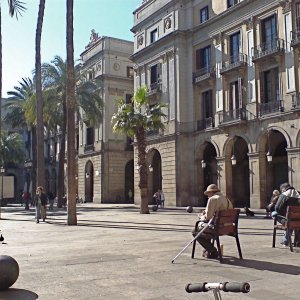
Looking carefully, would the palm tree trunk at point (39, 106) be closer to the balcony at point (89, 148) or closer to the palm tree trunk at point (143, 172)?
the palm tree trunk at point (143, 172)

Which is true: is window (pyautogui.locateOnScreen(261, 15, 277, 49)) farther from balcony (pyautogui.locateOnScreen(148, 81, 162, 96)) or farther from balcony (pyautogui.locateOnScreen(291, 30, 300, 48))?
balcony (pyautogui.locateOnScreen(148, 81, 162, 96))

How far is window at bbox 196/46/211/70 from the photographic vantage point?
34.7m

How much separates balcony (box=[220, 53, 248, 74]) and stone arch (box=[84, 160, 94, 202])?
78.0ft

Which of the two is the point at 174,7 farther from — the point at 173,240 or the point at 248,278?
the point at 248,278

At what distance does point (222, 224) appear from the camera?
27.5ft

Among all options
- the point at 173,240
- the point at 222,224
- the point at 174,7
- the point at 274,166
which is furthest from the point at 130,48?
the point at 222,224

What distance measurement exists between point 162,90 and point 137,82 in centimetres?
506

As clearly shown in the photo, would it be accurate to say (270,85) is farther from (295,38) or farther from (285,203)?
(285,203)

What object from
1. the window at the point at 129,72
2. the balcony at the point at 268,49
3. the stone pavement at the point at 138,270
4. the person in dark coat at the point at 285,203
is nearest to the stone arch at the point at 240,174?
the balcony at the point at 268,49

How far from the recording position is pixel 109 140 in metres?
48.3

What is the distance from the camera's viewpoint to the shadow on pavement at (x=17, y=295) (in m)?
5.78

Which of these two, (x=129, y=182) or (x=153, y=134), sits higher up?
(x=153, y=134)

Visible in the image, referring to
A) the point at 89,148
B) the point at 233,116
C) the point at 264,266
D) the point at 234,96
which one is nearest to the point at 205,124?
the point at 233,116

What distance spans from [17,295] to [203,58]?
103 ft
